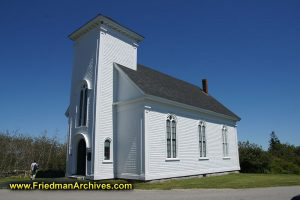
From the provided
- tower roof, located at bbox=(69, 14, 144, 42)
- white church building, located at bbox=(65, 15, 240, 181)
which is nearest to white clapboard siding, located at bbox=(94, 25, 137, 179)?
white church building, located at bbox=(65, 15, 240, 181)

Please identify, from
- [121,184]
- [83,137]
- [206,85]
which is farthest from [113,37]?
[206,85]

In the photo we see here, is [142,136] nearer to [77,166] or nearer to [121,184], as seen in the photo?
[121,184]

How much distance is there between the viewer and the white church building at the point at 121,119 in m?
16.5

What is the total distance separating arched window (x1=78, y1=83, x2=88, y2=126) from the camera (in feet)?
60.3

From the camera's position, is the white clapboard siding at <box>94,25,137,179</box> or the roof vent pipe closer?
the white clapboard siding at <box>94,25,137,179</box>

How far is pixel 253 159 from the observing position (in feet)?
97.0

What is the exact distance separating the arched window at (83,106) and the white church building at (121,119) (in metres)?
0.08

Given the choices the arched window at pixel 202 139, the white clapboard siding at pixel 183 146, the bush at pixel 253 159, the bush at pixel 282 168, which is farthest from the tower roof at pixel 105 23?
the bush at pixel 282 168

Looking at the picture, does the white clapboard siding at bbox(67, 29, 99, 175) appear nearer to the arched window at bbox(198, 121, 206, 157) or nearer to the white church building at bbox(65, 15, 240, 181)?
the white church building at bbox(65, 15, 240, 181)

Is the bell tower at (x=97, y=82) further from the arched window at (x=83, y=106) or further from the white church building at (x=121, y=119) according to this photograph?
the arched window at (x=83, y=106)

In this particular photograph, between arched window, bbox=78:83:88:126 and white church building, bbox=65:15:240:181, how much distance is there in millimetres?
81

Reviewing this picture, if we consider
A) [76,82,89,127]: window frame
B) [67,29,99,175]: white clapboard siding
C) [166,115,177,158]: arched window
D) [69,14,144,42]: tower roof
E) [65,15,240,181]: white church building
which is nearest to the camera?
[65,15,240,181]: white church building

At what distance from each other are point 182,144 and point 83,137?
784 centimetres

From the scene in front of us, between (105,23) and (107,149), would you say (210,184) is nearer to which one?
(107,149)
